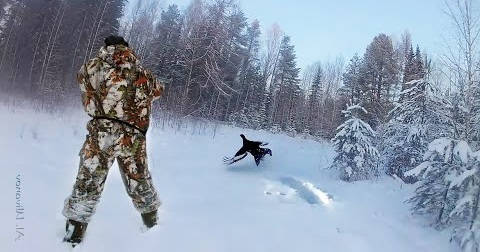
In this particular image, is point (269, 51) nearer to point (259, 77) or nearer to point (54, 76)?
point (259, 77)

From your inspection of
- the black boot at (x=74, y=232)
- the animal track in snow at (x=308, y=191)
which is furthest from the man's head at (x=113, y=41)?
the animal track in snow at (x=308, y=191)

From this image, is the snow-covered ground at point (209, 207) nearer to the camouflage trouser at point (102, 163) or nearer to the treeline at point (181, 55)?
the camouflage trouser at point (102, 163)

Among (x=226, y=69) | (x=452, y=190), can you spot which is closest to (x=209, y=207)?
(x=452, y=190)

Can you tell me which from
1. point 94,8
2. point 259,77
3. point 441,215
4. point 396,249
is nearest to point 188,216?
point 396,249

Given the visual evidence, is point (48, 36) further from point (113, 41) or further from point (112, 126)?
point (112, 126)

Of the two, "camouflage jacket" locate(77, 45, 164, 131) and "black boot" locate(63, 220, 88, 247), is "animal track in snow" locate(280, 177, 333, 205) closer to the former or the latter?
"camouflage jacket" locate(77, 45, 164, 131)

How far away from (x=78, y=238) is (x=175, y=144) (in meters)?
7.33

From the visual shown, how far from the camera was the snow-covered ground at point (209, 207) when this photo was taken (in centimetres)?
370

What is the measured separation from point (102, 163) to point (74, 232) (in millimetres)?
638

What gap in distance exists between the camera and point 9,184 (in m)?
4.28

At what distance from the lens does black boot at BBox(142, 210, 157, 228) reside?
384 centimetres

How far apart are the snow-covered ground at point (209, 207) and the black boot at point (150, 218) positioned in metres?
0.11

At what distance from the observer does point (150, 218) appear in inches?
152

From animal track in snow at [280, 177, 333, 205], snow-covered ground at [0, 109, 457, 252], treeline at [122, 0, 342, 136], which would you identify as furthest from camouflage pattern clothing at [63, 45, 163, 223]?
treeline at [122, 0, 342, 136]
